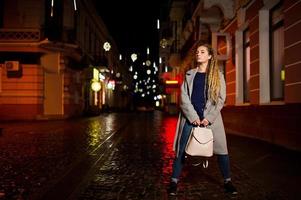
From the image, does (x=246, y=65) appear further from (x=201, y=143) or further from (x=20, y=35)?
(x=20, y=35)

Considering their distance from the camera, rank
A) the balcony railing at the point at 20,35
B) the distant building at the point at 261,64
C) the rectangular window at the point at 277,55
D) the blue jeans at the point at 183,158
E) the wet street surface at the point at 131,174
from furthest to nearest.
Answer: the balcony railing at the point at 20,35, the rectangular window at the point at 277,55, the distant building at the point at 261,64, the wet street surface at the point at 131,174, the blue jeans at the point at 183,158

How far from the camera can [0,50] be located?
90.1ft

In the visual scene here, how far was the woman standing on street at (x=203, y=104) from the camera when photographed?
5.59 metres

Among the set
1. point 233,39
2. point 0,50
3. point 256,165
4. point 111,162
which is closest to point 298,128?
point 256,165

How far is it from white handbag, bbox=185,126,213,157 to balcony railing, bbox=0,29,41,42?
23392 millimetres

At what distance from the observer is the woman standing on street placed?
559cm

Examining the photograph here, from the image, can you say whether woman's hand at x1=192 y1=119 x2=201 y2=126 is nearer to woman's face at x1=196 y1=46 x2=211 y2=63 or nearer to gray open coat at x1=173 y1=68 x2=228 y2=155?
gray open coat at x1=173 y1=68 x2=228 y2=155

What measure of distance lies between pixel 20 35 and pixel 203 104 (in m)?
23.5

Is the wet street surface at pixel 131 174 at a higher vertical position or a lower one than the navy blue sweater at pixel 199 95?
lower

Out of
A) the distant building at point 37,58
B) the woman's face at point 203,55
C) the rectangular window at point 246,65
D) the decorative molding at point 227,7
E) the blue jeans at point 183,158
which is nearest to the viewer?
the blue jeans at point 183,158

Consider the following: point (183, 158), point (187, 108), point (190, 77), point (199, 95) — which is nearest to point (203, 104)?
point (199, 95)

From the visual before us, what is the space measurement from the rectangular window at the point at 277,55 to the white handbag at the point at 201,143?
6.84 meters

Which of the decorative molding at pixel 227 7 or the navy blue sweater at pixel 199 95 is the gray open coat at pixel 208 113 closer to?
the navy blue sweater at pixel 199 95

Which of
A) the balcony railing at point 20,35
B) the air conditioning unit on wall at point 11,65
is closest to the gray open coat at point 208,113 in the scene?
the air conditioning unit on wall at point 11,65
